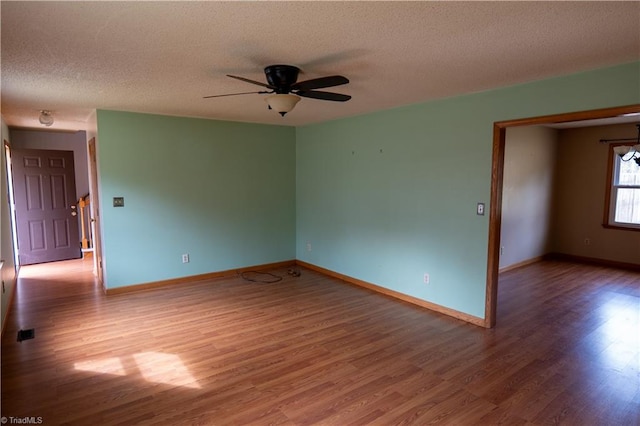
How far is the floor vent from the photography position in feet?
11.1

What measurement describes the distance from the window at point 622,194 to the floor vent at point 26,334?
26.7ft

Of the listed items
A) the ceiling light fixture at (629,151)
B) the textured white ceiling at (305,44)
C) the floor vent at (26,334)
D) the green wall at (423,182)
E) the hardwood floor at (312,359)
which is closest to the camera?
the textured white ceiling at (305,44)

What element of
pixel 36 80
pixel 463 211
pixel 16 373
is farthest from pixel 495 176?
pixel 16 373

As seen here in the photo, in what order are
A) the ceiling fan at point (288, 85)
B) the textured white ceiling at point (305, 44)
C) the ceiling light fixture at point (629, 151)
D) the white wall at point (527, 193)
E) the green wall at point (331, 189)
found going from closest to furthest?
the textured white ceiling at point (305, 44) → the ceiling fan at point (288, 85) → the green wall at point (331, 189) → the ceiling light fixture at point (629, 151) → the white wall at point (527, 193)

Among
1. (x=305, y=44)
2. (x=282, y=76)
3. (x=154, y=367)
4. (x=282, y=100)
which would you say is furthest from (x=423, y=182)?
(x=154, y=367)

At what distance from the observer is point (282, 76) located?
266 cm

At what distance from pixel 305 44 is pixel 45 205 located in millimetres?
6253

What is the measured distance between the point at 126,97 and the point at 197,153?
1.44m

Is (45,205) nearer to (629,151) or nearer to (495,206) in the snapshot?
(495,206)

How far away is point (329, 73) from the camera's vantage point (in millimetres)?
2848

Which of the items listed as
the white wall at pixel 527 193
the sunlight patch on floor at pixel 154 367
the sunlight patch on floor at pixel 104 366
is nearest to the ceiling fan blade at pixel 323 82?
the sunlight patch on floor at pixel 154 367

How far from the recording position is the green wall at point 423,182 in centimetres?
321

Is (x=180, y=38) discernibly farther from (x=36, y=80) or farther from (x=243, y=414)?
(x=243, y=414)

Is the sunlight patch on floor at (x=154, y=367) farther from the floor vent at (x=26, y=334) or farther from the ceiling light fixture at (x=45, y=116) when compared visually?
the ceiling light fixture at (x=45, y=116)
